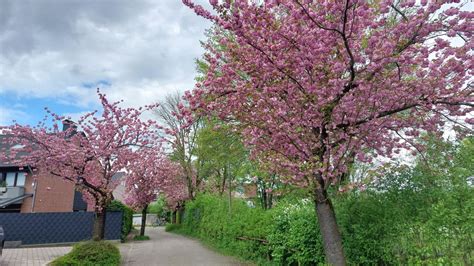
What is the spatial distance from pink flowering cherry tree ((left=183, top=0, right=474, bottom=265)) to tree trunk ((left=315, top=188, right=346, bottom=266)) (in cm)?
2

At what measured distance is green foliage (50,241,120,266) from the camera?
893 centimetres

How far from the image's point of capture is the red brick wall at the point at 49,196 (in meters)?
22.9

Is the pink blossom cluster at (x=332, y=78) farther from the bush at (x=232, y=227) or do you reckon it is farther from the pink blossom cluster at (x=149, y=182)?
the pink blossom cluster at (x=149, y=182)

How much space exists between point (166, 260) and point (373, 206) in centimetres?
886

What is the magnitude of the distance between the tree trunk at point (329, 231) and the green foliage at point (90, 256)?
6.95 meters

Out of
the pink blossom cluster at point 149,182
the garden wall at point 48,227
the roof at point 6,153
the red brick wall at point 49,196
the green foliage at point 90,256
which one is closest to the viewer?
the green foliage at point 90,256

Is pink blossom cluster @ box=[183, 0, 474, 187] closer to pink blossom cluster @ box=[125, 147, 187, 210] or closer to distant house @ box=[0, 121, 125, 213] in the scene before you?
pink blossom cluster @ box=[125, 147, 187, 210]

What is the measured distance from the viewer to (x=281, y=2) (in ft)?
17.8

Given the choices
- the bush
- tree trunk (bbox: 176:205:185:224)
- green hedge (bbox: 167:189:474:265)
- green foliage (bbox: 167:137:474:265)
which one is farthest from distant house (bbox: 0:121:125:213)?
green foliage (bbox: 167:137:474:265)

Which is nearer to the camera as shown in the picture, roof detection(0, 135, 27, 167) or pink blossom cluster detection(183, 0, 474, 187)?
pink blossom cluster detection(183, 0, 474, 187)

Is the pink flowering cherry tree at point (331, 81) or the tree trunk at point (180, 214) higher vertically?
the pink flowering cherry tree at point (331, 81)

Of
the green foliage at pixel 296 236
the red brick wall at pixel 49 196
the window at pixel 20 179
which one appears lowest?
the green foliage at pixel 296 236

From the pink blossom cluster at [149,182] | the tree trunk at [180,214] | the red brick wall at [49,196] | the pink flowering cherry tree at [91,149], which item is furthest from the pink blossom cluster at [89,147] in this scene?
the tree trunk at [180,214]

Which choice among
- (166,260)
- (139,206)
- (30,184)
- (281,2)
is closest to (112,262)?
(166,260)
